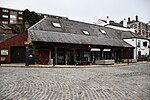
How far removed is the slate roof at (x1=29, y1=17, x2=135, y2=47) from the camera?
69.7 feet

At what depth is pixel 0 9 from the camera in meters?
66.8

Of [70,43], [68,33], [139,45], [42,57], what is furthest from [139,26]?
[42,57]

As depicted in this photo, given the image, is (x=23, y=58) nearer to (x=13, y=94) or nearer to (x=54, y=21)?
(x=54, y=21)

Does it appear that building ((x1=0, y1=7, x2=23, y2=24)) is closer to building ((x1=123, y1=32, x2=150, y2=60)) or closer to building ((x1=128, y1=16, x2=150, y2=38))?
building ((x1=128, y1=16, x2=150, y2=38))

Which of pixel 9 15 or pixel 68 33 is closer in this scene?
A: pixel 68 33

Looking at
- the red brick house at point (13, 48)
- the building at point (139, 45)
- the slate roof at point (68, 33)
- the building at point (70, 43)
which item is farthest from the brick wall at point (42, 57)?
the building at point (139, 45)

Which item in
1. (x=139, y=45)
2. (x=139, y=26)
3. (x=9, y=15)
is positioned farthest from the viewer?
(x=9, y=15)

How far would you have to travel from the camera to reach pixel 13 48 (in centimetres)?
2362

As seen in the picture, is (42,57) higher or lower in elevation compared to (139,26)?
lower

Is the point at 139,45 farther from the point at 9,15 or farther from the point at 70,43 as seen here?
the point at 9,15

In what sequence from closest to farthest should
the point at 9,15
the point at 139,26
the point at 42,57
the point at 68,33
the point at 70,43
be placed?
the point at 42,57
the point at 70,43
the point at 68,33
the point at 139,26
the point at 9,15

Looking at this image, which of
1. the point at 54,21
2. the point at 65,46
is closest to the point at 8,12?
the point at 54,21

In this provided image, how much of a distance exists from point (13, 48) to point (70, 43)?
300 inches

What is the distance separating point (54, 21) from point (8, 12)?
50.0 meters
